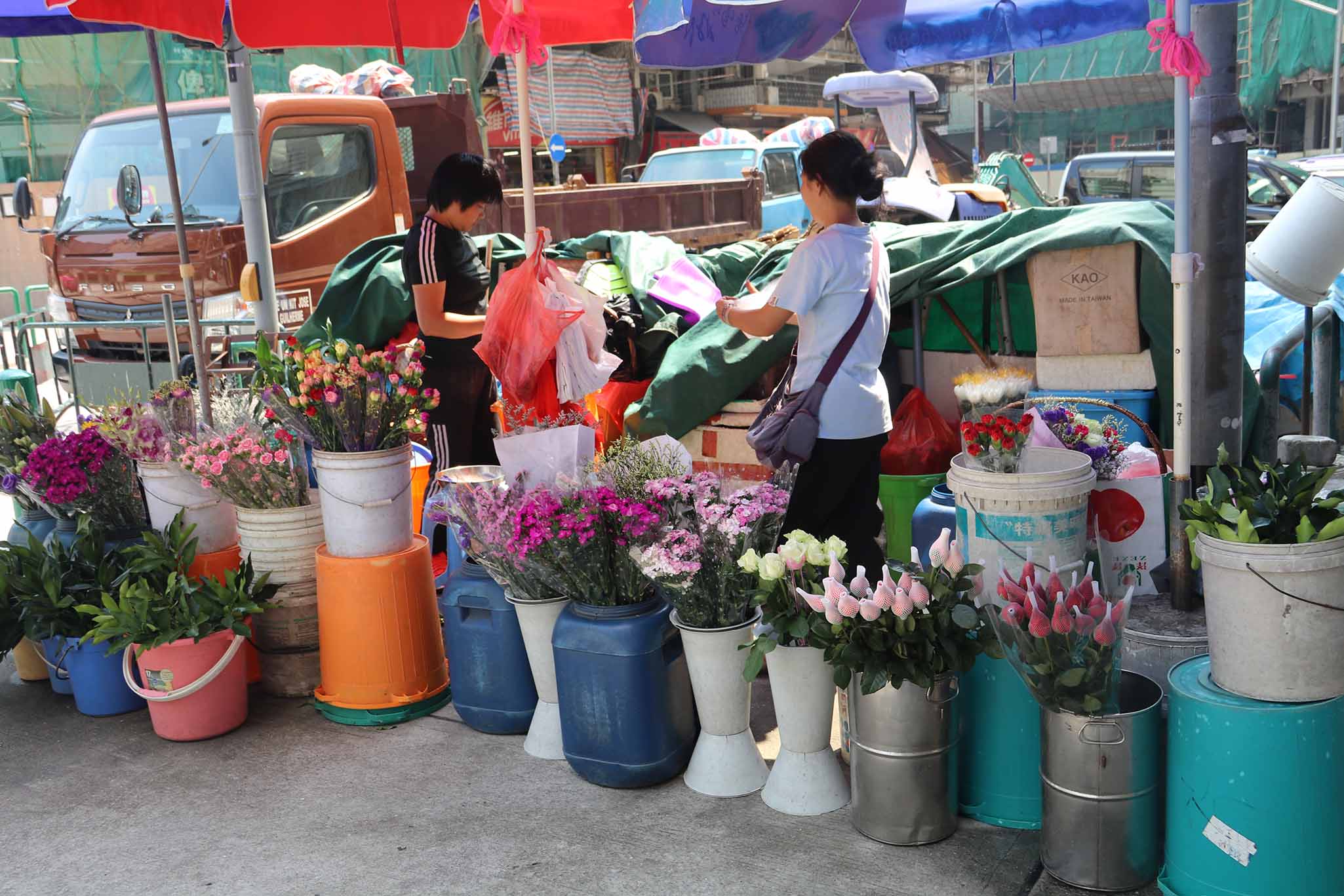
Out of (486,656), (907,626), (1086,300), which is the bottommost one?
(486,656)

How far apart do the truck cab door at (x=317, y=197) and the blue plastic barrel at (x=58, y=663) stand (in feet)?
10.0

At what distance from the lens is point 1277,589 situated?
2377 mm

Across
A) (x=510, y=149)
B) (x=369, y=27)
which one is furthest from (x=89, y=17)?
(x=510, y=149)

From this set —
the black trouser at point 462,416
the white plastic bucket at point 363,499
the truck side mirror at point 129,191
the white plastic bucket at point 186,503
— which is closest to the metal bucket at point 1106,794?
the white plastic bucket at point 363,499

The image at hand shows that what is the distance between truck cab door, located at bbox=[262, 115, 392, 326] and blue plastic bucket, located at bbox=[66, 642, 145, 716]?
3215mm

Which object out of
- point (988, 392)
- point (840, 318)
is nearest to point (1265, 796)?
point (988, 392)

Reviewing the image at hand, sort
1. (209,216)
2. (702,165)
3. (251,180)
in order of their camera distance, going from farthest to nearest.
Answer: (702,165) → (209,216) → (251,180)

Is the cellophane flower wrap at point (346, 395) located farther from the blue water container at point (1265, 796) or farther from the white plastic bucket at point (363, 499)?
the blue water container at point (1265, 796)

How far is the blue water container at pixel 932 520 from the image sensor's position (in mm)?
3852

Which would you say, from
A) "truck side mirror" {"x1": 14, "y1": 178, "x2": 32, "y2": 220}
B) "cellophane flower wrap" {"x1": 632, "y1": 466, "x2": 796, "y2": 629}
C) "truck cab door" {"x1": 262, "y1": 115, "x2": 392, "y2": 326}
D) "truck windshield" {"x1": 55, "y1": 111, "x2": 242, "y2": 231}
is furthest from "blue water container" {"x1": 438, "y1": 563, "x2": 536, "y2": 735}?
"truck side mirror" {"x1": 14, "y1": 178, "x2": 32, "y2": 220}

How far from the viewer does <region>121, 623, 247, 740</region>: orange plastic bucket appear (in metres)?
3.74

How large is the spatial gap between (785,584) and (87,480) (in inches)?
108

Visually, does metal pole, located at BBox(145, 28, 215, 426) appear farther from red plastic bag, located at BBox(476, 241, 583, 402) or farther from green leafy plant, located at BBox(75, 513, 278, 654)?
red plastic bag, located at BBox(476, 241, 583, 402)

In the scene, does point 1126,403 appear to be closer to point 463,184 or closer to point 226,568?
point 463,184
